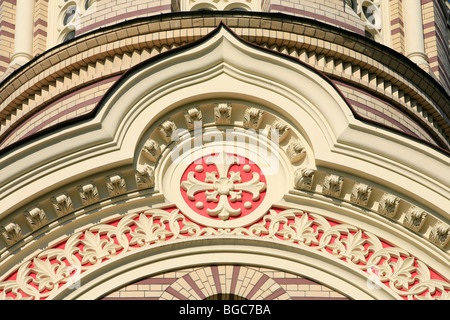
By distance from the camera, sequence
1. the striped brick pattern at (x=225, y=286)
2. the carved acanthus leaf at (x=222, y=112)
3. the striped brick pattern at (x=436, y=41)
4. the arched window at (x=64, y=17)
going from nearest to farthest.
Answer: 1. the striped brick pattern at (x=225, y=286)
2. the carved acanthus leaf at (x=222, y=112)
3. the arched window at (x=64, y=17)
4. the striped brick pattern at (x=436, y=41)

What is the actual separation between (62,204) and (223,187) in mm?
1561

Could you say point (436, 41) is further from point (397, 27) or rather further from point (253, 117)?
point (253, 117)

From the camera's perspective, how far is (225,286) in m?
11.1

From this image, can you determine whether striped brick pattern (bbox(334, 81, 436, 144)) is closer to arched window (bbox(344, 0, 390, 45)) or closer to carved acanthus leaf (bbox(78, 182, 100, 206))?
arched window (bbox(344, 0, 390, 45))

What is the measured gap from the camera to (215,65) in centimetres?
1209

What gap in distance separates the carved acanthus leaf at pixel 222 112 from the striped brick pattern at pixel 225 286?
1.63 metres

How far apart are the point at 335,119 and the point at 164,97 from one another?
5.56ft

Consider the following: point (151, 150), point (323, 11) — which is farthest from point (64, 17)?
point (151, 150)

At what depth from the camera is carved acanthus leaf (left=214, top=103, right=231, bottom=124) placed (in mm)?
12055

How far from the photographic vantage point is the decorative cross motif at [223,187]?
11672mm

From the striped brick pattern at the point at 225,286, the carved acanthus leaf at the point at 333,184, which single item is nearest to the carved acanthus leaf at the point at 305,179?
the carved acanthus leaf at the point at 333,184

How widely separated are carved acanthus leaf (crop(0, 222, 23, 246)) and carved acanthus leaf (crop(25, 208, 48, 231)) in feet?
0.40

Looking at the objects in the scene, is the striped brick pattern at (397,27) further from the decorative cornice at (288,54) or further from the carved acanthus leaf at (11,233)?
the carved acanthus leaf at (11,233)
